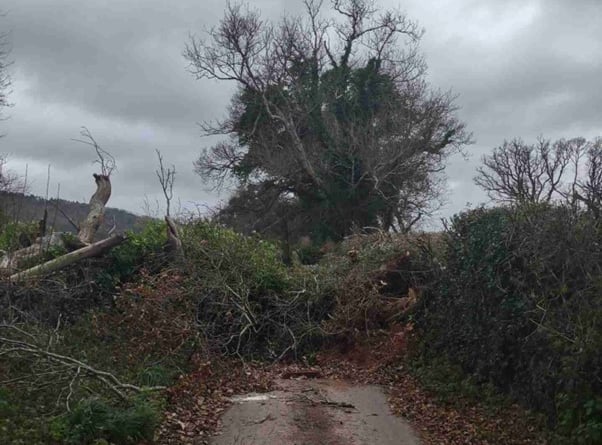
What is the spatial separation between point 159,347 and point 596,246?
7.19 metres

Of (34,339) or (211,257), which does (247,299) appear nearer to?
(211,257)

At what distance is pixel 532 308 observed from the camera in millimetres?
8812

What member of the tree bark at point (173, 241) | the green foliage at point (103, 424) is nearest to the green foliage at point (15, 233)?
the tree bark at point (173, 241)

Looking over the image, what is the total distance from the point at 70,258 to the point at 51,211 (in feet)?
14.1

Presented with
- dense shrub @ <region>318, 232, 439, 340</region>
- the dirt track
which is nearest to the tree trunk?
dense shrub @ <region>318, 232, 439, 340</region>

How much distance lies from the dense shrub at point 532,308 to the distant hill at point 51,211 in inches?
335

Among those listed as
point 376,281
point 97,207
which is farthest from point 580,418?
point 97,207

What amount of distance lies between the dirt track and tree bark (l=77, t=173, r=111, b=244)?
7328 millimetres

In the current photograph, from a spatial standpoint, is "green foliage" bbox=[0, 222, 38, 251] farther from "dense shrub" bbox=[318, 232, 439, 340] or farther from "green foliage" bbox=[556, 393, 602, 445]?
"green foliage" bbox=[556, 393, 602, 445]

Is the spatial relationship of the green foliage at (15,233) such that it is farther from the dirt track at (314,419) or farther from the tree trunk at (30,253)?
the dirt track at (314,419)

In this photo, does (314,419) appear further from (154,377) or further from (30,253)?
(30,253)

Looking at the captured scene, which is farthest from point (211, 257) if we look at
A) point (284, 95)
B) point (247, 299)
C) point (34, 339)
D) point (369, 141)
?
point (284, 95)

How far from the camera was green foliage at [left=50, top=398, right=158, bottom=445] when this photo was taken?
7.36m

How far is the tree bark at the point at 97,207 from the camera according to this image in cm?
1658
